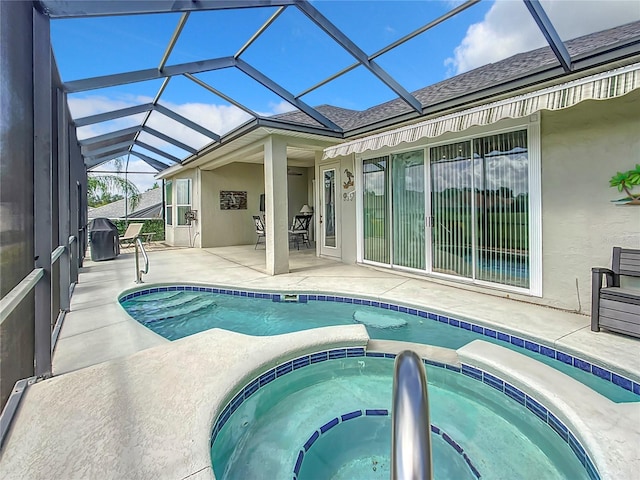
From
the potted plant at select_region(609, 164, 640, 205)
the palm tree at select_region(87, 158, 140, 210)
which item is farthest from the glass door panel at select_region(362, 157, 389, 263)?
the palm tree at select_region(87, 158, 140, 210)

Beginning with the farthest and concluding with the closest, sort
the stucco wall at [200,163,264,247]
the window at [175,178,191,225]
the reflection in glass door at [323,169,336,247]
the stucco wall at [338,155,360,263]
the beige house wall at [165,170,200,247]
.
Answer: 1. the window at [175,178,191,225]
2. the beige house wall at [165,170,200,247]
3. the stucco wall at [200,163,264,247]
4. the reflection in glass door at [323,169,336,247]
5. the stucco wall at [338,155,360,263]

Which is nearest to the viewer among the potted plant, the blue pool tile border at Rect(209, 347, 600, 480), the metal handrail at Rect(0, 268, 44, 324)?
the metal handrail at Rect(0, 268, 44, 324)

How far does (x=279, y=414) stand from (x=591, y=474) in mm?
2433

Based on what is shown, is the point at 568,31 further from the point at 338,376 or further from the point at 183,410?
the point at 183,410

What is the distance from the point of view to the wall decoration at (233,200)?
564 inches

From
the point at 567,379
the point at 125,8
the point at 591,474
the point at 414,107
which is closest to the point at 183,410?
the point at 591,474

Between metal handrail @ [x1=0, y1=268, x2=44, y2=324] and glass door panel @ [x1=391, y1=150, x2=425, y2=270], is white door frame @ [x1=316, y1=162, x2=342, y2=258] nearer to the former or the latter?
glass door panel @ [x1=391, y1=150, x2=425, y2=270]

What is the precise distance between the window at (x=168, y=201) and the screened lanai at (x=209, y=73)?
671cm

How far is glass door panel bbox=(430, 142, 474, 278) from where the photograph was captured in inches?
263

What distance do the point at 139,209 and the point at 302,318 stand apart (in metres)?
24.0

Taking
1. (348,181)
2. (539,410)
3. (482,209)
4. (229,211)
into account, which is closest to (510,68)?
(482,209)

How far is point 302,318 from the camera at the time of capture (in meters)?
5.97

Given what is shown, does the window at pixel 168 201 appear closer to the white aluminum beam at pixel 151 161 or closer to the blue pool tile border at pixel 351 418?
the white aluminum beam at pixel 151 161

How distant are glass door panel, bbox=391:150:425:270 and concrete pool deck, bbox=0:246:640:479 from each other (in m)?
1.41
